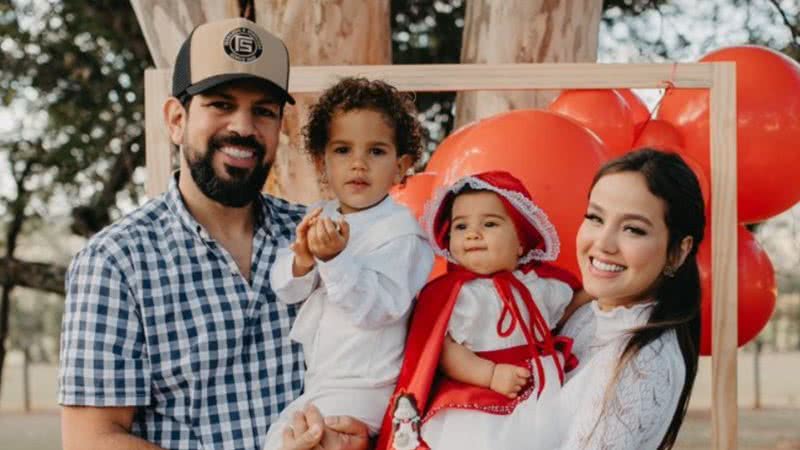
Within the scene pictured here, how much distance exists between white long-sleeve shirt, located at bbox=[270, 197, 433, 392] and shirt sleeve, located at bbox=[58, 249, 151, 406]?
351 millimetres

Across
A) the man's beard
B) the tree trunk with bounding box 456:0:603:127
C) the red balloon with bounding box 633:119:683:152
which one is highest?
the tree trunk with bounding box 456:0:603:127

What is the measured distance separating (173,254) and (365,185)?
465 mm

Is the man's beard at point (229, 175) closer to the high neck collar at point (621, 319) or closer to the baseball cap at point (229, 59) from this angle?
the baseball cap at point (229, 59)

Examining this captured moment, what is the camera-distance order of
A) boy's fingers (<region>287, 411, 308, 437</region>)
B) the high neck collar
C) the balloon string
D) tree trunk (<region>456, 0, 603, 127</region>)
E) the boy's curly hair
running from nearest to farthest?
the high neck collar, boy's fingers (<region>287, 411, 308, 437</region>), the boy's curly hair, the balloon string, tree trunk (<region>456, 0, 603, 127</region>)

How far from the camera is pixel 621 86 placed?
320 cm

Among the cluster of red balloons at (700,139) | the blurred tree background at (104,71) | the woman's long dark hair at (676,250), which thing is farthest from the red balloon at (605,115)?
the blurred tree background at (104,71)

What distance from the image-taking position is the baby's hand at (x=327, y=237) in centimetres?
225

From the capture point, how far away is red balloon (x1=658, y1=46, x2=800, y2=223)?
139 inches

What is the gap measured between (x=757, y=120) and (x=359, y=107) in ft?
5.34

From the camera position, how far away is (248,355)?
8.02 feet

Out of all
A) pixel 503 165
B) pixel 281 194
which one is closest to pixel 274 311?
pixel 503 165

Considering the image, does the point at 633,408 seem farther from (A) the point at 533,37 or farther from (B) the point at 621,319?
(A) the point at 533,37

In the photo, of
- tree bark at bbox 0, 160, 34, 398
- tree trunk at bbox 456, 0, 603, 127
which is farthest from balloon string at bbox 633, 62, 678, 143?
tree bark at bbox 0, 160, 34, 398

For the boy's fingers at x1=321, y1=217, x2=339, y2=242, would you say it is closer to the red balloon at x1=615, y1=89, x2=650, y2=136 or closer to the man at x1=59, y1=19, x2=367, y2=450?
the man at x1=59, y1=19, x2=367, y2=450
